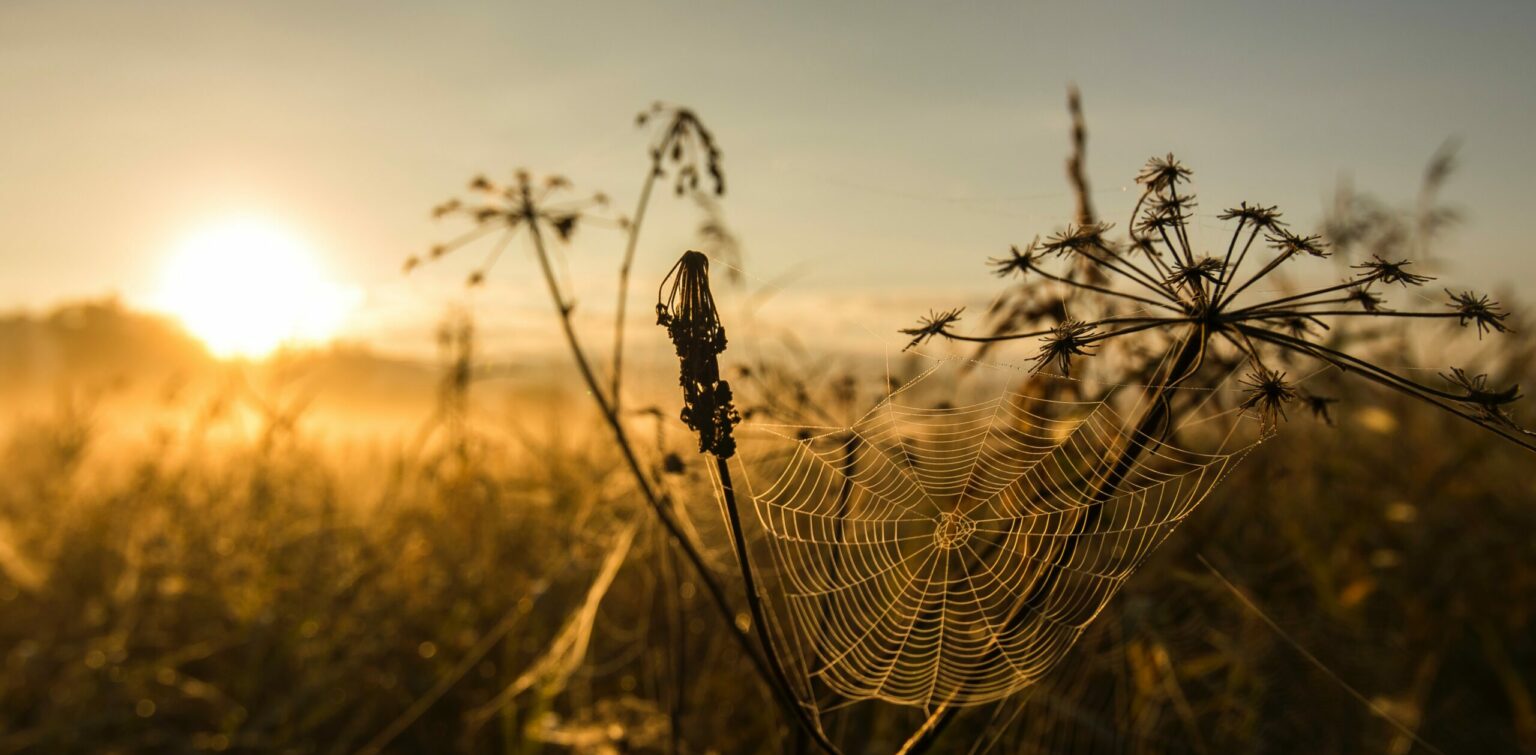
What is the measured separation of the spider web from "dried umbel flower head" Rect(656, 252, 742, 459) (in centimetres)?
16

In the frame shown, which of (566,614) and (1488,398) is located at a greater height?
(1488,398)

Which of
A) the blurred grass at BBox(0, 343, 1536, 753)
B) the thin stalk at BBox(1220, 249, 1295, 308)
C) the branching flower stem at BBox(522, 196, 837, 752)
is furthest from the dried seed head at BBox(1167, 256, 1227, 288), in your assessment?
the blurred grass at BBox(0, 343, 1536, 753)

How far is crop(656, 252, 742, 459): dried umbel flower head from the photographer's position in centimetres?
122

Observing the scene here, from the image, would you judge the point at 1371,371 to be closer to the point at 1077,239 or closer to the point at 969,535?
the point at 1077,239

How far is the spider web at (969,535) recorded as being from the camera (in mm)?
1479

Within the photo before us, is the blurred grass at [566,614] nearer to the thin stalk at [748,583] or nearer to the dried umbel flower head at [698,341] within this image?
the thin stalk at [748,583]

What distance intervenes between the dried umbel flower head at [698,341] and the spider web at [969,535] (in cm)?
16

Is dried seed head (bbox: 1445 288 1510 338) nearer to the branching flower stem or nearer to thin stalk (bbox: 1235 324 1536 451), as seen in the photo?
thin stalk (bbox: 1235 324 1536 451)

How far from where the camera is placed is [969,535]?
220cm

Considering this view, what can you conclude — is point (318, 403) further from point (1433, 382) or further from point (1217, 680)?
point (1433, 382)

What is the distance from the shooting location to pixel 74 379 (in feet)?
18.6

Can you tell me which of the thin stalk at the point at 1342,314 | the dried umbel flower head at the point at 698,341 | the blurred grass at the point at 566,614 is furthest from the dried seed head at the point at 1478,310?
the blurred grass at the point at 566,614

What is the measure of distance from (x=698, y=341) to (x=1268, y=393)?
72cm

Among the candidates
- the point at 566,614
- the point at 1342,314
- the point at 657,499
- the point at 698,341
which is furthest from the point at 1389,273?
the point at 566,614
